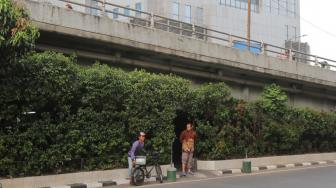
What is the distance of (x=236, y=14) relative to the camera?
205ft

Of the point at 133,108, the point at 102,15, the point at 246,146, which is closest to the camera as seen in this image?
the point at 133,108

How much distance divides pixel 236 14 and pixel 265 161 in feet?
137

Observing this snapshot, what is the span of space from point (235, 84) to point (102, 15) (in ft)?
28.2

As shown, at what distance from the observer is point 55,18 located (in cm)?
1616

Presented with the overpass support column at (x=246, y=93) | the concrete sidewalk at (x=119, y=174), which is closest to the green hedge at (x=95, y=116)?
the concrete sidewalk at (x=119, y=174)

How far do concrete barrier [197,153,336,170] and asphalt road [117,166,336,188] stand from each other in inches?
73.1

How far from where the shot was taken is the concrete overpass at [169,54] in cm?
1662

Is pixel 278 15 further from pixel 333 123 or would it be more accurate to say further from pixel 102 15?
pixel 102 15

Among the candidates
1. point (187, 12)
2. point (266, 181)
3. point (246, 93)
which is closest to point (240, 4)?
point (187, 12)

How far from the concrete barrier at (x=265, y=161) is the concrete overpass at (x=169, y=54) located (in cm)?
339

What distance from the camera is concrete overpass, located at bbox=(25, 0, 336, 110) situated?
16.6 metres

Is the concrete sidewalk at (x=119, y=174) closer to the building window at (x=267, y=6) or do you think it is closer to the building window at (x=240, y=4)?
the building window at (x=240, y=4)

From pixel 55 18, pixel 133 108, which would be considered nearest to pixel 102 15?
pixel 55 18

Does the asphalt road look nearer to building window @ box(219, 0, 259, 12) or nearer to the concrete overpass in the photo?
the concrete overpass
